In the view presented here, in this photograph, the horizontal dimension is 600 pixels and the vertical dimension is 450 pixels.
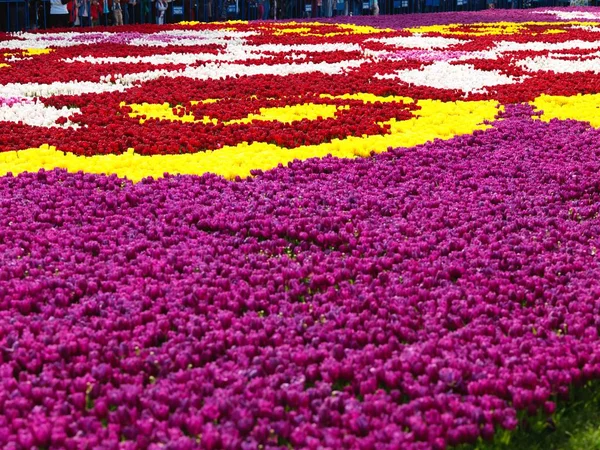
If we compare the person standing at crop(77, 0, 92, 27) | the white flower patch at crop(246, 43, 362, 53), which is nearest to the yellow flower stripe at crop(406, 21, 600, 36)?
the white flower patch at crop(246, 43, 362, 53)

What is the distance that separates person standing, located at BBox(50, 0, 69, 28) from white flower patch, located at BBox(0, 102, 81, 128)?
18685mm

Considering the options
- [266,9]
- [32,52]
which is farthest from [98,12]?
[32,52]

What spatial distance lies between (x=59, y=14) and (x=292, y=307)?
2614 centimetres

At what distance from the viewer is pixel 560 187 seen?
6.56 m

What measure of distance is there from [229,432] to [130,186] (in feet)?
11.4

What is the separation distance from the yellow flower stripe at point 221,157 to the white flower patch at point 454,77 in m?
3.30

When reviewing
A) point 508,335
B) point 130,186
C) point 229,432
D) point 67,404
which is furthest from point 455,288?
point 130,186

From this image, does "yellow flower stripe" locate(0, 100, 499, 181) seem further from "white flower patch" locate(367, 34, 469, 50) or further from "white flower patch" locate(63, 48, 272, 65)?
"white flower patch" locate(367, 34, 469, 50)

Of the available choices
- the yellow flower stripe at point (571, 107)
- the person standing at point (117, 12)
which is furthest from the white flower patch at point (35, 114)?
the person standing at point (117, 12)

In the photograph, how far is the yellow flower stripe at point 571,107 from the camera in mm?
9328

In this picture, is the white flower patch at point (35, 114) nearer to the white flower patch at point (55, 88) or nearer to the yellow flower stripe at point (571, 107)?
the white flower patch at point (55, 88)

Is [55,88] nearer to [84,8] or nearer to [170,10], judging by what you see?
[84,8]

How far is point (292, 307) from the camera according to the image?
4379 mm

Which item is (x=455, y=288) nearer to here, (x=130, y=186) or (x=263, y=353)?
(x=263, y=353)
